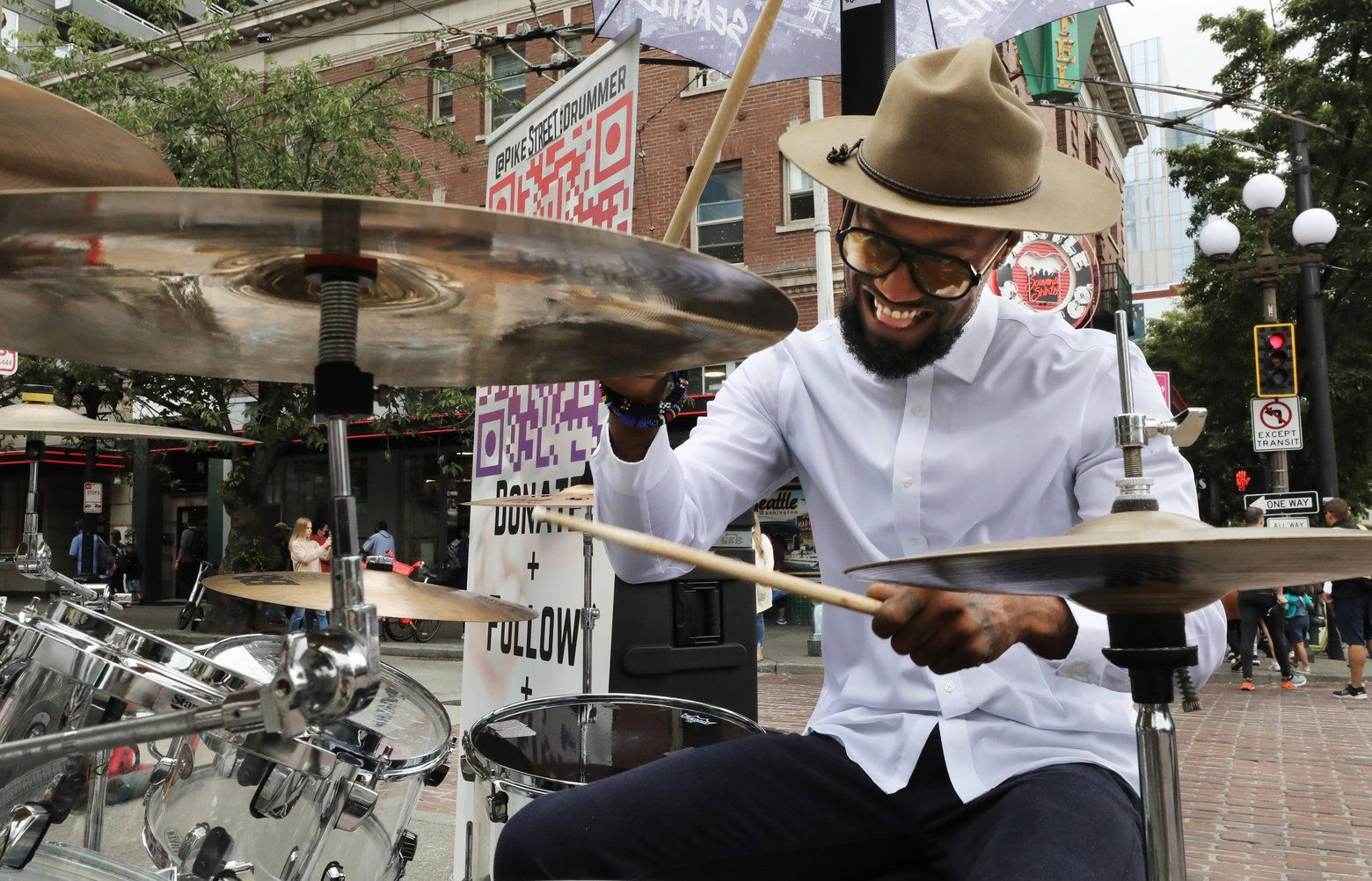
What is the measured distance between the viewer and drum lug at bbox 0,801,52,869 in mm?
1492

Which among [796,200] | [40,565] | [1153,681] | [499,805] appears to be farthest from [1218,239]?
[1153,681]

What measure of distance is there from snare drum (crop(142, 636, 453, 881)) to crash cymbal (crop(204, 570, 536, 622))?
20 cm

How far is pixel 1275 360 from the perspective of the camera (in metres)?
12.6

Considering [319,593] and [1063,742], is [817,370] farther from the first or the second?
[319,593]

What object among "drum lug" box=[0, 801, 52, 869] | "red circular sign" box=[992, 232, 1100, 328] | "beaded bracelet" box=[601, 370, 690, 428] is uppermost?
"red circular sign" box=[992, 232, 1100, 328]

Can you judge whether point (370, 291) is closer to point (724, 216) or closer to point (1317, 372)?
point (1317, 372)

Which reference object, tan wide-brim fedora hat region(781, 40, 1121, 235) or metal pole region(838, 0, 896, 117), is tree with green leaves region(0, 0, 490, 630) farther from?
tan wide-brim fedora hat region(781, 40, 1121, 235)

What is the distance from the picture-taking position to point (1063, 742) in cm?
178

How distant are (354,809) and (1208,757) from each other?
22.9 feet

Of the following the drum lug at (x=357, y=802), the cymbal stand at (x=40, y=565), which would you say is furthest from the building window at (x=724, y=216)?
the drum lug at (x=357, y=802)

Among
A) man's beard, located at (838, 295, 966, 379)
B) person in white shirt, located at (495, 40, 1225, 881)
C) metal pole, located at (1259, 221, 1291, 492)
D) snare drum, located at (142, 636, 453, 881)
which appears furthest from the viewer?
metal pole, located at (1259, 221, 1291, 492)

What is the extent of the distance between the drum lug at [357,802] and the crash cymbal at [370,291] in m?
1.20

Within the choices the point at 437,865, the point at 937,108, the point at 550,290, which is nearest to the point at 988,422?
the point at 937,108

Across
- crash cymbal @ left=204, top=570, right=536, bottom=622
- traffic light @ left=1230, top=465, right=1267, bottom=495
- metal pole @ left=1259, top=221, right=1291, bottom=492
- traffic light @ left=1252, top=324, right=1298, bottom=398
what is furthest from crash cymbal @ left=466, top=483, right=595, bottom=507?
traffic light @ left=1230, top=465, right=1267, bottom=495
